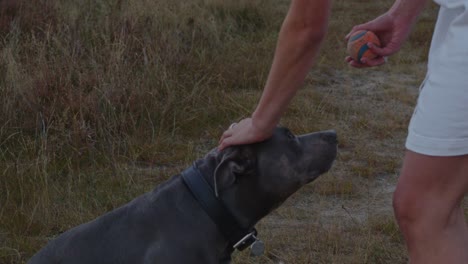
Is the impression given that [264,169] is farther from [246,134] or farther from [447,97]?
[447,97]

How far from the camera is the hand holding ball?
3.36 metres

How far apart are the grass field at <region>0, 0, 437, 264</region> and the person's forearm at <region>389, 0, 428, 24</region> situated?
5.38 feet

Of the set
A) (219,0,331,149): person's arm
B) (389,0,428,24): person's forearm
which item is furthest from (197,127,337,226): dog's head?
(389,0,428,24): person's forearm

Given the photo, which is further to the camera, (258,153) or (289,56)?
(258,153)

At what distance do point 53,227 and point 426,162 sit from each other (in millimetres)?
2681

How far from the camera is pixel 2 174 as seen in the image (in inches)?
210

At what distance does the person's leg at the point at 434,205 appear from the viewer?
9.23 ft

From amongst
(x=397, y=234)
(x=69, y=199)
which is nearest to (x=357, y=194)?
(x=397, y=234)

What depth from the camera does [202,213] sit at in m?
3.29

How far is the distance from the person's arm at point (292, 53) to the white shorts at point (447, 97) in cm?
41

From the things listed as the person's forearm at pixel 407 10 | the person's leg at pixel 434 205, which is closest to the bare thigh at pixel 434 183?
the person's leg at pixel 434 205

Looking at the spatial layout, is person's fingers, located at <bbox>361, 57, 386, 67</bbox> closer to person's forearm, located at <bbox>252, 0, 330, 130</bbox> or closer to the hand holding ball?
the hand holding ball

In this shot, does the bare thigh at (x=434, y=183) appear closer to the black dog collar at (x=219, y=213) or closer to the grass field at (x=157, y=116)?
the black dog collar at (x=219, y=213)

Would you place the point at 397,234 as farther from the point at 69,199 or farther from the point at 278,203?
the point at 69,199
